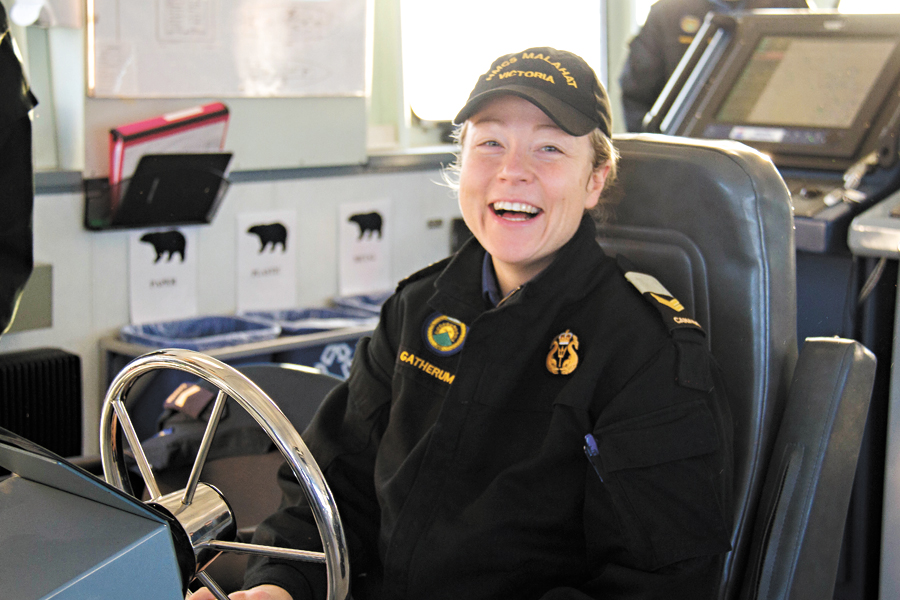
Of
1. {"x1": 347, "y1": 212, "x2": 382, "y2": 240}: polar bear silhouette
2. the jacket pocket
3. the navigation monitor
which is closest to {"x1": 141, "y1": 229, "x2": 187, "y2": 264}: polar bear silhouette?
{"x1": 347, "y1": 212, "x2": 382, "y2": 240}: polar bear silhouette

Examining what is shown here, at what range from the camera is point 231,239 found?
306cm

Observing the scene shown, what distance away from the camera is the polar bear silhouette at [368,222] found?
11.2ft

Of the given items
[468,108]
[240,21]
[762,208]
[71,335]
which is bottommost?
[71,335]

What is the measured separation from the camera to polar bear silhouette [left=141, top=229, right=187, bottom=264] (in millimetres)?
2818

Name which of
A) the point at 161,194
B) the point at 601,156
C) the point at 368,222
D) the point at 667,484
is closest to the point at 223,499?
the point at 667,484

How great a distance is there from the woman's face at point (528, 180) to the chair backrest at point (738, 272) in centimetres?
12

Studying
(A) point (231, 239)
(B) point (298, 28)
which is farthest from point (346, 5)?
(A) point (231, 239)

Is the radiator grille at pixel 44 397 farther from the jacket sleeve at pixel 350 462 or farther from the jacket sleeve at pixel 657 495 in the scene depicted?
the jacket sleeve at pixel 657 495

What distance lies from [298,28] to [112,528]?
2.62 metres

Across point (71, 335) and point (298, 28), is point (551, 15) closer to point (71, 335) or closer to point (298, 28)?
point (298, 28)

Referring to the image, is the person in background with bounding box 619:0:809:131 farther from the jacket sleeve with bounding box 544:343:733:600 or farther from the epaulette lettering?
the jacket sleeve with bounding box 544:343:733:600

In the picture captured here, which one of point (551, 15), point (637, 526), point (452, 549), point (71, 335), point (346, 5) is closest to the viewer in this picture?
point (637, 526)

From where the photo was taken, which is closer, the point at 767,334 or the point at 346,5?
the point at 767,334

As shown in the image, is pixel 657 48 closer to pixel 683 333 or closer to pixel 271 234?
pixel 271 234
